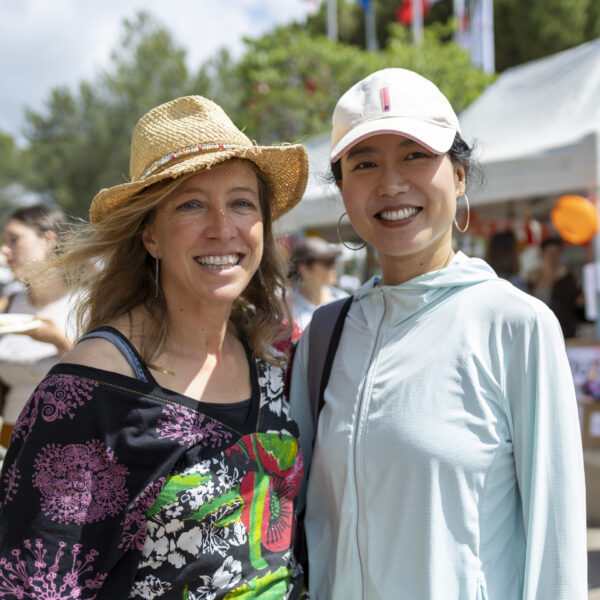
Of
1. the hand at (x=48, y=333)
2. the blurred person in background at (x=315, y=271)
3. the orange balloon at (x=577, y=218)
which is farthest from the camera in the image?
the blurred person in background at (x=315, y=271)

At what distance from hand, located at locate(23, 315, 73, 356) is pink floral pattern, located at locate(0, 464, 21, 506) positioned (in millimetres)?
1594

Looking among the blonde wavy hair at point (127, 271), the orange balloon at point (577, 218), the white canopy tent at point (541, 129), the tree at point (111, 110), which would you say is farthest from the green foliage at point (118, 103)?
the blonde wavy hair at point (127, 271)

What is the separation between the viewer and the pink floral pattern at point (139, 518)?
55.2 inches

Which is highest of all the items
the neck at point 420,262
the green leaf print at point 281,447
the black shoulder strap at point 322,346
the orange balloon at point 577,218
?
the orange balloon at point 577,218

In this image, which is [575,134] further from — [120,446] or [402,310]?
[120,446]

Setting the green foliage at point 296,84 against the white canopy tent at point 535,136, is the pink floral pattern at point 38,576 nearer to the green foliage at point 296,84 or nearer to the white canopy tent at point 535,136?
the white canopy tent at point 535,136

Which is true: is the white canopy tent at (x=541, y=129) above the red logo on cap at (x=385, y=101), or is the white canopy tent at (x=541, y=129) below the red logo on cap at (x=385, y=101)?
above

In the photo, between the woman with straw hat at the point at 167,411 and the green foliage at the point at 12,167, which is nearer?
the woman with straw hat at the point at 167,411

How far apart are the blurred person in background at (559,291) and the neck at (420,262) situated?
4.19 meters

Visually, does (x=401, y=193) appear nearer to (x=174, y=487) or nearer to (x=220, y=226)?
(x=220, y=226)

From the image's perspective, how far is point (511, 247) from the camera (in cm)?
545

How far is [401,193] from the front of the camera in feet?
5.33

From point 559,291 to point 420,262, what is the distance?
447 centimetres

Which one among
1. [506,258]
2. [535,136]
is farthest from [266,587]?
[535,136]
